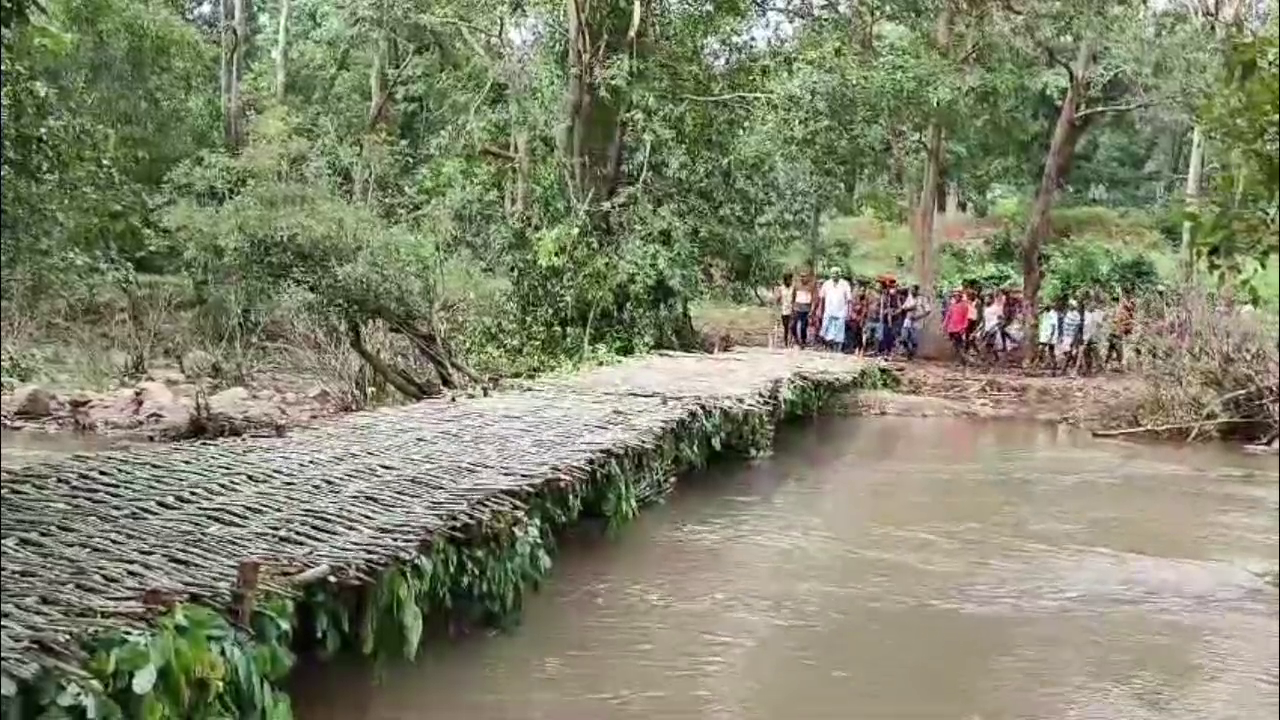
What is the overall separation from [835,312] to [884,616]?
37.5 ft

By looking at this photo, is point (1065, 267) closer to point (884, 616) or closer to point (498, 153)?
point (498, 153)

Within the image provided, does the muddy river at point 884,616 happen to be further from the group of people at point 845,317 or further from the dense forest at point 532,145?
the group of people at point 845,317

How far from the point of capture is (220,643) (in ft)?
12.6

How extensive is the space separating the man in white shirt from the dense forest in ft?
2.78

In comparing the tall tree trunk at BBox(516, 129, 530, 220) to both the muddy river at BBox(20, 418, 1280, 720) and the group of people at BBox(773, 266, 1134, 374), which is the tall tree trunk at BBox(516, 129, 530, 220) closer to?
the group of people at BBox(773, 266, 1134, 374)

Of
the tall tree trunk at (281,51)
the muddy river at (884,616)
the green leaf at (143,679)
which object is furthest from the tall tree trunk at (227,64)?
the green leaf at (143,679)

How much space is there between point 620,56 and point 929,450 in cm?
499

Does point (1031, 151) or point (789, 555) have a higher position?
point (1031, 151)

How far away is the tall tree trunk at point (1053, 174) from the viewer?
1853 cm

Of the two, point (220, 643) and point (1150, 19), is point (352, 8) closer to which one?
point (1150, 19)

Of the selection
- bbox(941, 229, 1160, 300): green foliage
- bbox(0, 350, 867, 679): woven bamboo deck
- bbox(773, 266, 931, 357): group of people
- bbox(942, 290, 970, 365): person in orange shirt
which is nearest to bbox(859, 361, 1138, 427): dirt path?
bbox(942, 290, 970, 365): person in orange shirt

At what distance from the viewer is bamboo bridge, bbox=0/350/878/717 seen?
136 inches

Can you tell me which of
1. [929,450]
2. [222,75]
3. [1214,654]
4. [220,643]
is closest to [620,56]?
[929,450]

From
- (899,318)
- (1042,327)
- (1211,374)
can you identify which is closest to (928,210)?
(899,318)
